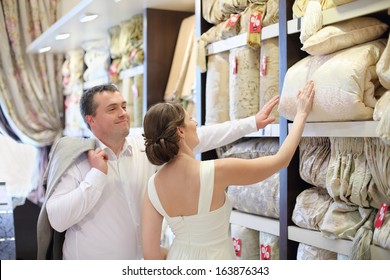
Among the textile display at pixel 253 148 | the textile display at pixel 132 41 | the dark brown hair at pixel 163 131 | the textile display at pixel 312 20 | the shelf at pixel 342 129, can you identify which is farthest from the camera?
the textile display at pixel 132 41

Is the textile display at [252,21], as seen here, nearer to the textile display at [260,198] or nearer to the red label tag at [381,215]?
the textile display at [260,198]

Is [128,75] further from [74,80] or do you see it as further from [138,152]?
[138,152]

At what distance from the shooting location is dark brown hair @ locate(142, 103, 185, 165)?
1302mm

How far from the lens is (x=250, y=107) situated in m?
1.96

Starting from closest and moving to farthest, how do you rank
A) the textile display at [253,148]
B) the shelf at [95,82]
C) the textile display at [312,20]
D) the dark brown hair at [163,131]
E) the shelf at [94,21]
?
the dark brown hair at [163,131] < the textile display at [312,20] < the textile display at [253,148] < the shelf at [94,21] < the shelf at [95,82]

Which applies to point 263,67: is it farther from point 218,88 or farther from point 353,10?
point 353,10

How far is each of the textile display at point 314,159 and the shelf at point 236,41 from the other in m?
0.37

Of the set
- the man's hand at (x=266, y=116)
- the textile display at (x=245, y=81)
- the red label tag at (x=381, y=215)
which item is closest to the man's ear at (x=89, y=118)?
the man's hand at (x=266, y=116)

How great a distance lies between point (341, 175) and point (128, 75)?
5.32 feet

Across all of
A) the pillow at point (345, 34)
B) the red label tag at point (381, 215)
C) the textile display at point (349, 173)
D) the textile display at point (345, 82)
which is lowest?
the red label tag at point (381, 215)

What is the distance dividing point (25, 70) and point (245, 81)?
0.90m

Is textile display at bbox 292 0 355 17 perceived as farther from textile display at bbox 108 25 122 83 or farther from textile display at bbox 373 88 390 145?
textile display at bbox 108 25 122 83

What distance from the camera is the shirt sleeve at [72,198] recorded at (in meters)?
1.47
